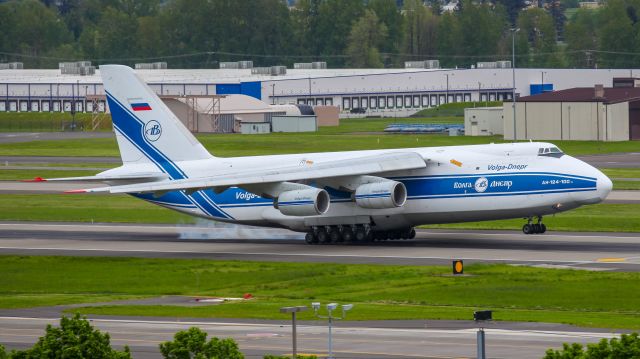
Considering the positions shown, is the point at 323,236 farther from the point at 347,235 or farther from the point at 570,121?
the point at 570,121

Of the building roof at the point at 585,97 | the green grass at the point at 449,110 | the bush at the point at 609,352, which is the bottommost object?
the bush at the point at 609,352

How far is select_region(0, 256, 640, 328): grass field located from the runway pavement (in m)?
1.78

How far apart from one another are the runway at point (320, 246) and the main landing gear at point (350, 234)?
0.39 meters

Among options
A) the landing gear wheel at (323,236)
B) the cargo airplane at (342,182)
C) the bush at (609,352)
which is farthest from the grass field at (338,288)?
the bush at (609,352)

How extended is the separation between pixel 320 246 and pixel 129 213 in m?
16.9

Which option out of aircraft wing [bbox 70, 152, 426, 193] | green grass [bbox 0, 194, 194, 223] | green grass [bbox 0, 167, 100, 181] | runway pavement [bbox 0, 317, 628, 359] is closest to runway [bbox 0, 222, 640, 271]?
aircraft wing [bbox 70, 152, 426, 193]

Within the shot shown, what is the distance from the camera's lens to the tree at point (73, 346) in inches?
1015

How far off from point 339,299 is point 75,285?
9493 mm

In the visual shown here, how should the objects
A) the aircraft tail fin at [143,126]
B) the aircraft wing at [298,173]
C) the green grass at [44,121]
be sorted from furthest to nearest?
the green grass at [44,121] < the aircraft tail fin at [143,126] < the aircraft wing at [298,173]

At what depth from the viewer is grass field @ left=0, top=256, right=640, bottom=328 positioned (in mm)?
38656

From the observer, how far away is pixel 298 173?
55.7 meters

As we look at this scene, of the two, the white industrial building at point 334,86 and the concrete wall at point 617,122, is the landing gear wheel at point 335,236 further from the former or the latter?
the white industrial building at point 334,86

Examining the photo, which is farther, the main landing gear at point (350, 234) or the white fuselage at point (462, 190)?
the main landing gear at point (350, 234)

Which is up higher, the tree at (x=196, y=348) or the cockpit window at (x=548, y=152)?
the cockpit window at (x=548, y=152)
